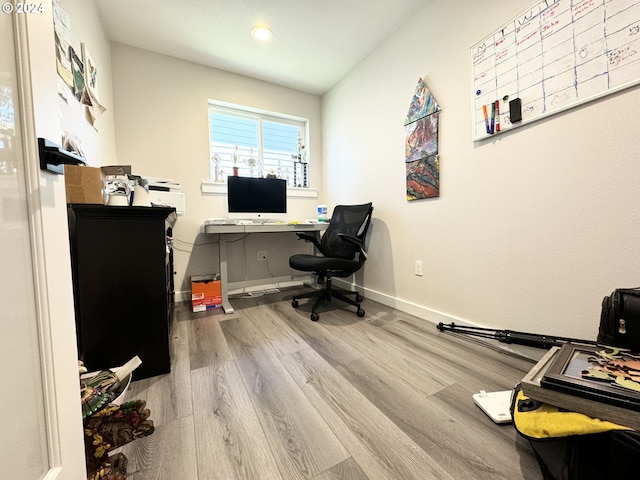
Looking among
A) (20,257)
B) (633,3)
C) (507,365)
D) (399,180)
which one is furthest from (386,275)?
(20,257)

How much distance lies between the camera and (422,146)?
1851 mm

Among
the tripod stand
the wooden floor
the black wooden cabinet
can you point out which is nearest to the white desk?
the wooden floor

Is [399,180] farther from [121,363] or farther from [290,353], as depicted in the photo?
[121,363]

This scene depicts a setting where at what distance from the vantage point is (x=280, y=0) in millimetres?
1754

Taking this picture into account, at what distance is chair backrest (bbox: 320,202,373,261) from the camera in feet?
7.06

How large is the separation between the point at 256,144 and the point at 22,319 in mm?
2814

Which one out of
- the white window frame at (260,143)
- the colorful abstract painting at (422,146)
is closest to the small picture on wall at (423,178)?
the colorful abstract painting at (422,146)

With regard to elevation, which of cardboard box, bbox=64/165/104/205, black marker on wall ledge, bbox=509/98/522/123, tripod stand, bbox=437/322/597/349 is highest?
black marker on wall ledge, bbox=509/98/522/123

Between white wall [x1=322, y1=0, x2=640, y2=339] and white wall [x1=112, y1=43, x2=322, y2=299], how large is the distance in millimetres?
1223

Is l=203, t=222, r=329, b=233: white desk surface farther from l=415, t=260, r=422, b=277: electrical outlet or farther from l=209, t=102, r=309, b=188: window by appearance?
l=415, t=260, r=422, b=277: electrical outlet

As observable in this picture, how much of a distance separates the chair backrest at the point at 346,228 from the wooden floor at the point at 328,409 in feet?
2.45

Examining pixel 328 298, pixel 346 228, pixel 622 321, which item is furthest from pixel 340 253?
pixel 622 321

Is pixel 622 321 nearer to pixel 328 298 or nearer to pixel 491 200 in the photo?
pixel 491 200

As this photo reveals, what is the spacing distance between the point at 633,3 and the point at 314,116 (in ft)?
8.61
